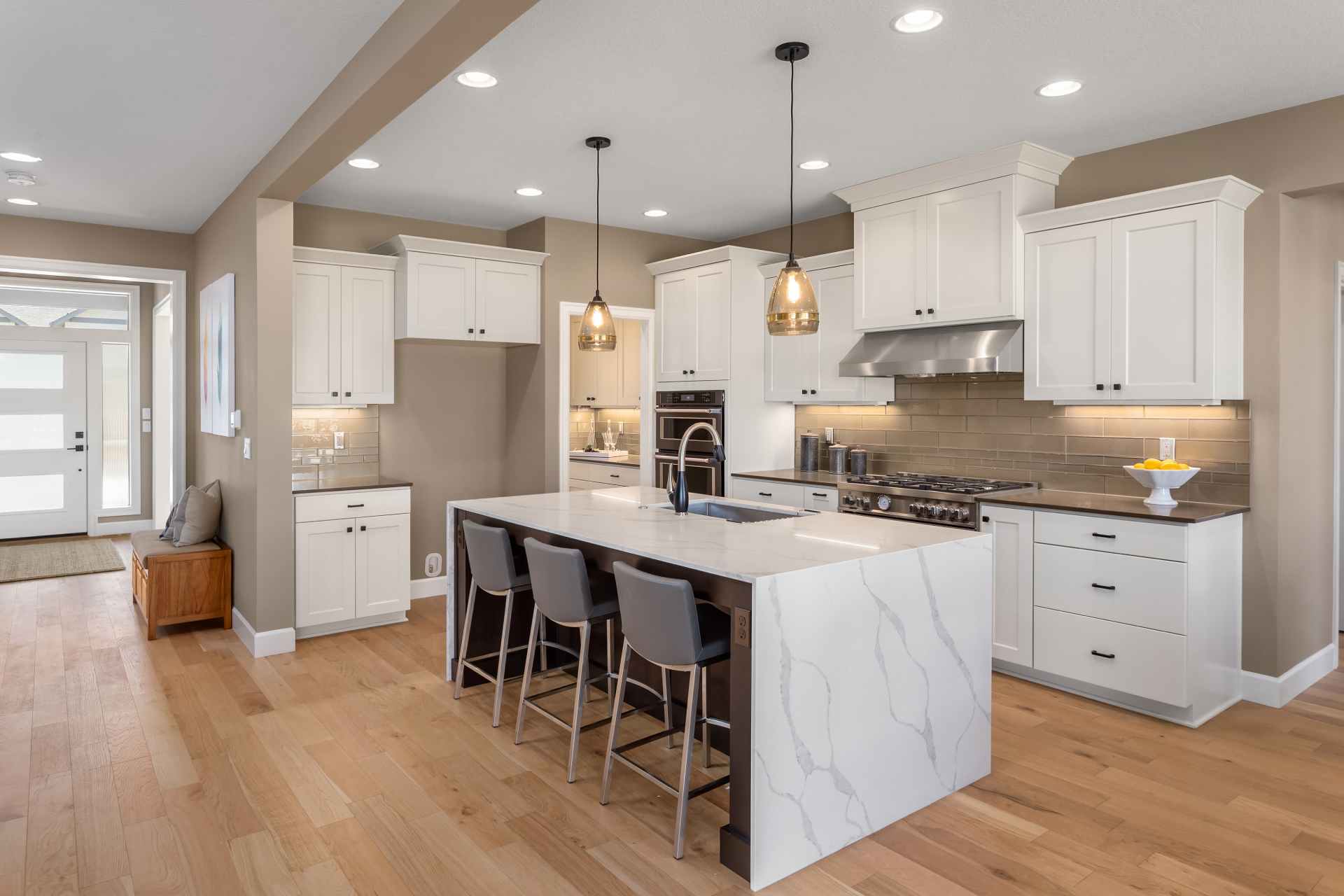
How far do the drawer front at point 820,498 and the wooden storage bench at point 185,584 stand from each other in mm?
3509

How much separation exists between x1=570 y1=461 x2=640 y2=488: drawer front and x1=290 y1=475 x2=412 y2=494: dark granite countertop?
5.39 feet

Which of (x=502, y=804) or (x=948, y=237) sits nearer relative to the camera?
(x=502, y=804)

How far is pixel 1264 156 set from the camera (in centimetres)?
364

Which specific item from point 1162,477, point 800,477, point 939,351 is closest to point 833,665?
point 1162,477

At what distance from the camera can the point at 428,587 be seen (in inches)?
225

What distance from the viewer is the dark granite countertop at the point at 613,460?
253 inches

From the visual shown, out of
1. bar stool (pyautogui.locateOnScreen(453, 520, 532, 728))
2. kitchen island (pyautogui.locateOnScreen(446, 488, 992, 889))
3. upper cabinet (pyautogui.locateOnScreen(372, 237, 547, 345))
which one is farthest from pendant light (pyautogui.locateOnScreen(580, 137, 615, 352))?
upper cabinet (pyautogui.locateOnScreen(372, 237, 547, 345))

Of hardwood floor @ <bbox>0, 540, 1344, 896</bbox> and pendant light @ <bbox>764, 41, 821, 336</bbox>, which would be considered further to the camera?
pendant light @ <bbox>764, 41, 821, 336</bbox>

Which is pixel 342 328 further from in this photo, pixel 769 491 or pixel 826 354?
pixel 826 354

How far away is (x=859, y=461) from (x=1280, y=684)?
2.41 metres

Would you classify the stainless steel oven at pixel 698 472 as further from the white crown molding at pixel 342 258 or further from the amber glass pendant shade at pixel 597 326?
the white crown molding at pixel 342 258

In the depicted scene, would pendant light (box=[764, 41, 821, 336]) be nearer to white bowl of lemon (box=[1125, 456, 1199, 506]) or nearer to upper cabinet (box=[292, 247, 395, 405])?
Answer: white bowl of lemon (box=[1125, 456, 1199, 506])

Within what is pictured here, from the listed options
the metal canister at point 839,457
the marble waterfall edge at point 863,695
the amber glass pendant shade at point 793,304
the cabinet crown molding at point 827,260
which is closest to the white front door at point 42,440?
the cabinet crown molding at point 827,260

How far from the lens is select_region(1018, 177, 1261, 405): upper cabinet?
357cm
